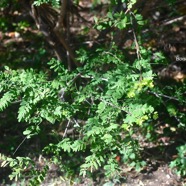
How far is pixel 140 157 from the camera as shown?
4.03 m

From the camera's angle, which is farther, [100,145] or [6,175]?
[6,175]

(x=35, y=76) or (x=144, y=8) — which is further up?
(x=144, y=8)

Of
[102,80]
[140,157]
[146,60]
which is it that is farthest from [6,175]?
[146,60]

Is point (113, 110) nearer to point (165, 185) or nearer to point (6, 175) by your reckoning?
point (165, 185)

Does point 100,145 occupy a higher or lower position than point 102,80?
lower

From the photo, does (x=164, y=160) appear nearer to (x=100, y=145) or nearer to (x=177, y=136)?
(x=177, y=136)

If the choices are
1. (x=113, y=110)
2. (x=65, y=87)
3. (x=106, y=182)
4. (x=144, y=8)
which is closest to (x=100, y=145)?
(x=113, y=110)

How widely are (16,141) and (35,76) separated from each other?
153 cm

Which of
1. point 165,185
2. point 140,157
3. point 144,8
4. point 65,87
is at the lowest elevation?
point 165,185

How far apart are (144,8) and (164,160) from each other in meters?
1.49

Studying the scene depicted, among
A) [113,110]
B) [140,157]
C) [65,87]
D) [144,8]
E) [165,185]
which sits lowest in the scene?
[165,185]

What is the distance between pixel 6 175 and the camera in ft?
13.0

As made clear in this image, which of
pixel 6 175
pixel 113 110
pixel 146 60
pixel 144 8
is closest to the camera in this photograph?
pixel 113 110

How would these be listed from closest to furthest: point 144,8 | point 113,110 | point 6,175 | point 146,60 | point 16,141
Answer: point 113,110 → point 146,60 → point 144,8 → point 6,175 → point 16,141
